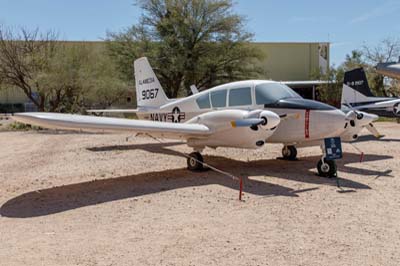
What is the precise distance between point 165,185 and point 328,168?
3.57 m

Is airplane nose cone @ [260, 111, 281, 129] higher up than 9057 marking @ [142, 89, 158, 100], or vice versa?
9057 marking @ [142, 89, 158, 100]

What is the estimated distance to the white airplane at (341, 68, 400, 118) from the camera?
16578 millimetres

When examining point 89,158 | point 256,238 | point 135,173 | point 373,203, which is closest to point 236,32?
point 89,158

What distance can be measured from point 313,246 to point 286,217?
3.97 feet

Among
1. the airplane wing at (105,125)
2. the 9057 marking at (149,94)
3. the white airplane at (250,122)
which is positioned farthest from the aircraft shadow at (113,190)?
the 9057 marking at (149,94)

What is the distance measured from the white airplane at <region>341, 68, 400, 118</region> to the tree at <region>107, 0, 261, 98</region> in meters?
10.6

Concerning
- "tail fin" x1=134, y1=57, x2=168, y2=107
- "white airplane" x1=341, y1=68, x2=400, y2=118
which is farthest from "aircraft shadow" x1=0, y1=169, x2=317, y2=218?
"white airplane" x1=341, y1=68, x2=400, y2=118

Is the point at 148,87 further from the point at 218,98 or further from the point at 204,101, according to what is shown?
the point at 218,98

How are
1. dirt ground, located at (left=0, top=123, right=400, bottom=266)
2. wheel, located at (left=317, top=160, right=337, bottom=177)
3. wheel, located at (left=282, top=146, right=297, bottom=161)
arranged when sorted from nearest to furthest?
dirt ground, located at (left=0, top=123, right=400, bottom=266) < wheel, located at (left=317, top=160, right=337, bottom=177) < wheel, located at (left=282, top=146, right=297, bottom=161)

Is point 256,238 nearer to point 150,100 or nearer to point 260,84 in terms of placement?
point 260,84

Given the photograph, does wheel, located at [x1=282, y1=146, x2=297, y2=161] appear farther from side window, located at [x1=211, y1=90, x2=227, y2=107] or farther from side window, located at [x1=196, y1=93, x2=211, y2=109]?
side window, located at [x1=196, y1=93, x2=211, y2=109]

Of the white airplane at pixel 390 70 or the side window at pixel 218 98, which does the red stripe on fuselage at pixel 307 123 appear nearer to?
the white airplane at pixel 390 70

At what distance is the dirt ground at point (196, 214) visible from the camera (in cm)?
444

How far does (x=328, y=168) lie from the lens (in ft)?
28.7
